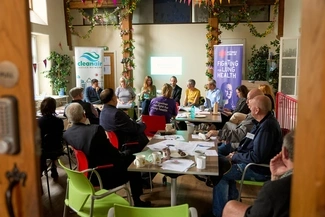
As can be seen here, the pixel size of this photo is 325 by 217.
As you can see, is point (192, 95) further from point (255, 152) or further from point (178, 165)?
point (178, 165)

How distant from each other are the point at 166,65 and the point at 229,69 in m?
2.02

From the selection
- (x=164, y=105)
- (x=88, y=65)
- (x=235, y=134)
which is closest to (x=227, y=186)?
(x=235, y=134)

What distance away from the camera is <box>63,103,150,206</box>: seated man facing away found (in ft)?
8.63

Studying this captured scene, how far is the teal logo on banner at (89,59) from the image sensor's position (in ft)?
26.2

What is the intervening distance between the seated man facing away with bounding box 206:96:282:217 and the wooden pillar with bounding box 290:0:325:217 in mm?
2104

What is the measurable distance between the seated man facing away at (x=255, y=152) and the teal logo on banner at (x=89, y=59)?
19.0 ft

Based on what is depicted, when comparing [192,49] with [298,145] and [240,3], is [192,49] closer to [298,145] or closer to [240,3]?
[240,3]

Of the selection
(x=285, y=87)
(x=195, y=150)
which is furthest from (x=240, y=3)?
(x=195, y=150)

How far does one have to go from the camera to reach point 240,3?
7.93 meters

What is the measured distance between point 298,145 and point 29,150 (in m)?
0.59

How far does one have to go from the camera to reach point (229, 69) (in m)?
7.52

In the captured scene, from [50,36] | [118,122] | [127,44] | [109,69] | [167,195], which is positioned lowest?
[167,195]

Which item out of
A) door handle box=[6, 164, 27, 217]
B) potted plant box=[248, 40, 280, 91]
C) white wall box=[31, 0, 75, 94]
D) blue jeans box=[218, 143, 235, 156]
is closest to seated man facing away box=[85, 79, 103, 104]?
white wall box=[31, 0, 75, 94]

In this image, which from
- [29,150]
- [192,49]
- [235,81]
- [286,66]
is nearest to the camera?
[29,150]
